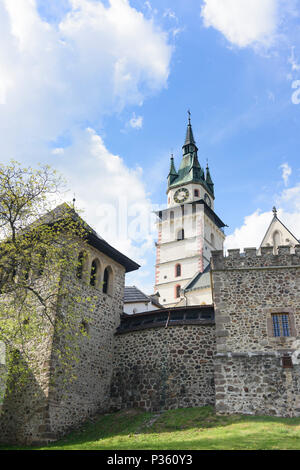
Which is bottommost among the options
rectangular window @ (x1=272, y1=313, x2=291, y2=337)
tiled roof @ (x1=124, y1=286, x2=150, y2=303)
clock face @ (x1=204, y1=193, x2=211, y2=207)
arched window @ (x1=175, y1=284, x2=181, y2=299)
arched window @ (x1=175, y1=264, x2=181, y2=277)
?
rectangular window @ (x1=272, y1=313, x2=291, y2=337)

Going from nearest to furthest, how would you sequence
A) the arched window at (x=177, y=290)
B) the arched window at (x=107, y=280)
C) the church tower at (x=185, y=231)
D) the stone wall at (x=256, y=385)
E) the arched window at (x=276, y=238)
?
the stone wall at (x=256, y=385) < the arched window at (x=107, y=280) < the arched window at (x=276, y=238) < the arched window at (x=177, y=290) < the church tower at (x=185, y=231)

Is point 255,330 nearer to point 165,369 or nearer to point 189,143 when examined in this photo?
point 165,369

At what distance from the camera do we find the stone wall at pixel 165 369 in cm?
1714

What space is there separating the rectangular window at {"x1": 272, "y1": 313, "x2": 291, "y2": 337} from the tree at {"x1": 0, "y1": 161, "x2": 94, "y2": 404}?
748cm

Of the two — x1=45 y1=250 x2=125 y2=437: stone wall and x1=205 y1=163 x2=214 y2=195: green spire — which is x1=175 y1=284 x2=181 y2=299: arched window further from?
x1=45 y1=250 x2=125 y2=437: stone wall

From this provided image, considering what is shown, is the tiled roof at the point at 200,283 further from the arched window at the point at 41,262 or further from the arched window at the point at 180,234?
the arched window at the point at 41,262

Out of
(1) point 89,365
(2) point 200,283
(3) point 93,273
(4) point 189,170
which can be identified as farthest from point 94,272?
(4) point 189,170

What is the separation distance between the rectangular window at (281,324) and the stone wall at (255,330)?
15cm

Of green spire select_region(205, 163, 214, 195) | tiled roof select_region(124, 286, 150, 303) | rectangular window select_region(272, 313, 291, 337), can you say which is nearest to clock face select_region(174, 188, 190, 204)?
green spire select_region(205, 163, 214, 195)

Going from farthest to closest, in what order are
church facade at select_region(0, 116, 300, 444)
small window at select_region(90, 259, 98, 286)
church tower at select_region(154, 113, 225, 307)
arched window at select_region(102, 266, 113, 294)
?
church tower at select_region(154, 113, 225, 307) → arched window at select_region(102, 266, 113, 294) → small window at select_region(90, 259, 98, 286) → church facade at select_region(0, 116, 300, 444)

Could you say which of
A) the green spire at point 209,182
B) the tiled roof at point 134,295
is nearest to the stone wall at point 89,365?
the tiled roof at point 134,295

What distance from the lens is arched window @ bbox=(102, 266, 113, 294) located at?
68.2 feet

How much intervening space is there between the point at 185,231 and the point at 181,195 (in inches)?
190
